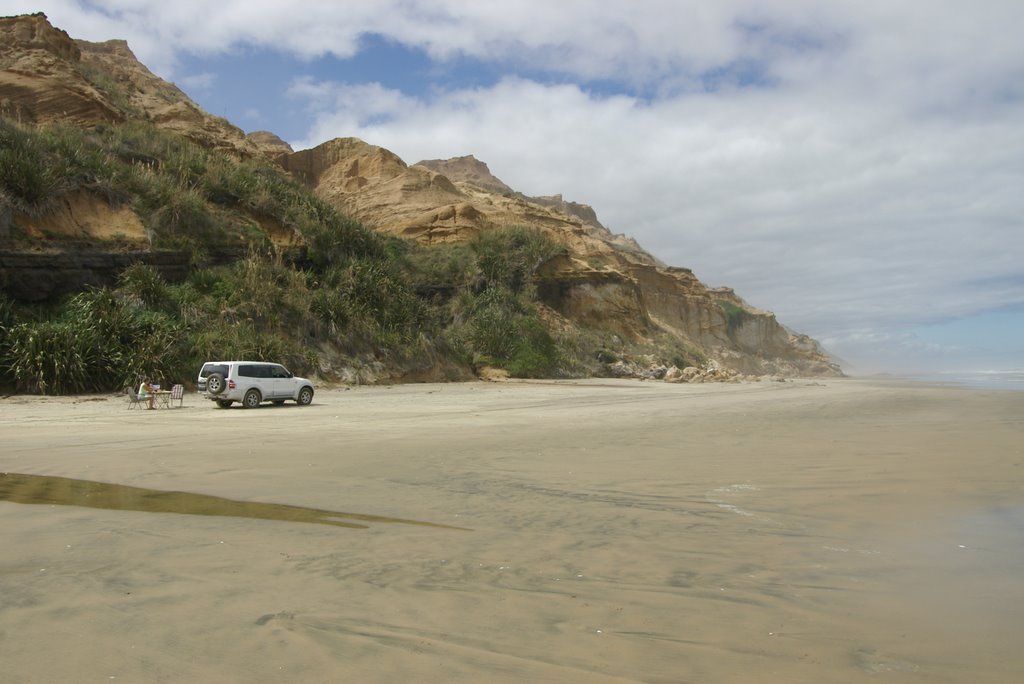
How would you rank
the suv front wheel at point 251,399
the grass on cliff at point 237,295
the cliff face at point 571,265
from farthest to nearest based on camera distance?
the cliff face at point 571,265
the grass on cliff at point 237,295
the suv front wheel at point 251,399

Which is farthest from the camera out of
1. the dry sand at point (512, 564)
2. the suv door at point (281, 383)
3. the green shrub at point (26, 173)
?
the green shrub at point (26, 173)

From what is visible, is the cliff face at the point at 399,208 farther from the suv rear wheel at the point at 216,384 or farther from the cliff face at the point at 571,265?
the suv rear wheel at the point at 216,384

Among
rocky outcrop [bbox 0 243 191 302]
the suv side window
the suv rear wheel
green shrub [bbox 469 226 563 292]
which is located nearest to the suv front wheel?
the suv rear wheel

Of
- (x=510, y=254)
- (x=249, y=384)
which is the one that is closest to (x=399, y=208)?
(x=510, y=254)

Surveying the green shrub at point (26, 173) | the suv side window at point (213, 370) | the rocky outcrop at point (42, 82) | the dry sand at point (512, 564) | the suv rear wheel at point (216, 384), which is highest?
the rocky outcrop at point (42, 82)

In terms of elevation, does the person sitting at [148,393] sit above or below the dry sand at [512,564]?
above

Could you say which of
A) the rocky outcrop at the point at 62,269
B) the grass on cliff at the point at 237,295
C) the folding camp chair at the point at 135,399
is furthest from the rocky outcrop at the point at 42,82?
the folding camp chair at the point at 135,399

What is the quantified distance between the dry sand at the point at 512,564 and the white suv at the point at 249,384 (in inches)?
332

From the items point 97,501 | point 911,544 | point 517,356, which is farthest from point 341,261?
point 911,544

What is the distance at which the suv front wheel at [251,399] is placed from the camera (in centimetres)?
1942

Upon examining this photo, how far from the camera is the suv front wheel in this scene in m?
19.4

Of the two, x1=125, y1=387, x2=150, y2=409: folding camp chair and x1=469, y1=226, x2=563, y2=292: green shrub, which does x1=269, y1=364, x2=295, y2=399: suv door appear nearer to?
x1=125, y1=387, x2=150, y2=409: folding camp chair

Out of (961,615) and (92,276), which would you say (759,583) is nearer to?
(961,615)

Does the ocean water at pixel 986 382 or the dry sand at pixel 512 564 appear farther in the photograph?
the ocean water at pixel 986 382
